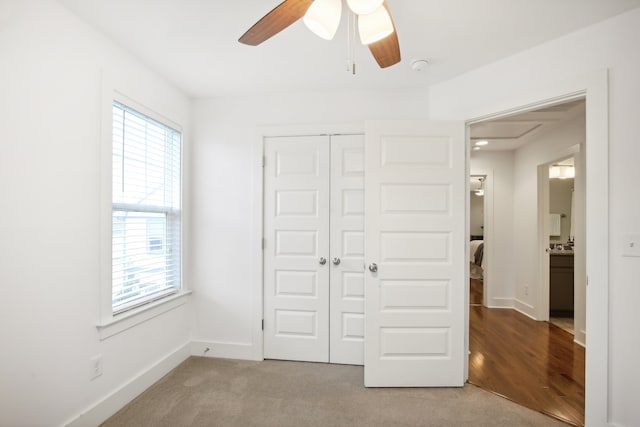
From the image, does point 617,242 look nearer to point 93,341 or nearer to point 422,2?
point 422,2

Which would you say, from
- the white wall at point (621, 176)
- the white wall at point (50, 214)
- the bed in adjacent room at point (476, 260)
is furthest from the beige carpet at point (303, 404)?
the bed in adjacent room at point (476, 260)

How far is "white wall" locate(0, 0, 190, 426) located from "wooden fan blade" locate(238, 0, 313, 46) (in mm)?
1126

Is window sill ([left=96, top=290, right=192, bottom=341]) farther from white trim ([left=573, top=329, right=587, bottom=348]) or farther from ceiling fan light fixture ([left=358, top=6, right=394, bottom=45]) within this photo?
white trim ([left=573, top=329, right=587, bottom=348])

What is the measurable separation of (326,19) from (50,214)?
1743mm

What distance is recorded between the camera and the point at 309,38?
6.24ft

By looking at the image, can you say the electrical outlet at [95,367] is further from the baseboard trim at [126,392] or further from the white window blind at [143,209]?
the white window blind at [143,209]

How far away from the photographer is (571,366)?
262 cm

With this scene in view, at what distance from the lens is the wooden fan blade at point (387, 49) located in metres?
1.40

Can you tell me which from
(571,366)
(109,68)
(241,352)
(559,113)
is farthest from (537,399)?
(109,68)

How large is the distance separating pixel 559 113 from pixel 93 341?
4.68 meters

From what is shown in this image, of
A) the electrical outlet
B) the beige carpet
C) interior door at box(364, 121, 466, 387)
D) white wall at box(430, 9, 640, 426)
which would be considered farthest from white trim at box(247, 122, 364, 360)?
white wall at box(430, 9, 640, 426)

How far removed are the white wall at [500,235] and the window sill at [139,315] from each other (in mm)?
4255

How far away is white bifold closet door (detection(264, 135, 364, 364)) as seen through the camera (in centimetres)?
264

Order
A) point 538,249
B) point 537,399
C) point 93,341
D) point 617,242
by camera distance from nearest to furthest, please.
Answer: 1. point 617,242
2. point 93,341
3. point 537,399
4. point 538,249
